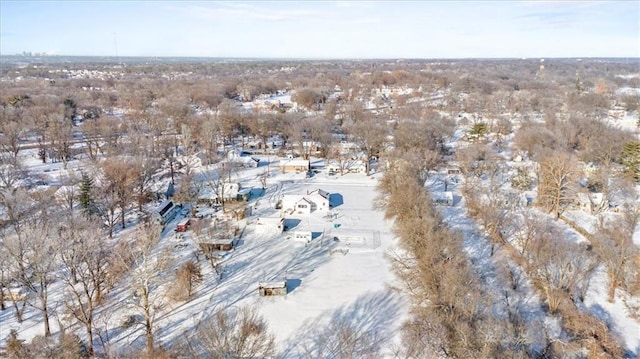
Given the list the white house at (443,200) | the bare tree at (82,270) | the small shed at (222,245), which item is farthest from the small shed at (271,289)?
the white house at (443,200)

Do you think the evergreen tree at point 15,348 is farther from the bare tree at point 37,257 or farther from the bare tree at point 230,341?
the bare tree at point 230,341

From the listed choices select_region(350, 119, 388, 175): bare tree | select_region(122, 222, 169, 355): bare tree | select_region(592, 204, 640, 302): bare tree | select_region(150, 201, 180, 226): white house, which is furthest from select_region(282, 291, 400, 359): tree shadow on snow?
select_region(350, 119, 388, 175): bare tree

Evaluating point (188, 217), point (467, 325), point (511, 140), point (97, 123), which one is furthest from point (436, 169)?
point (97, 123)

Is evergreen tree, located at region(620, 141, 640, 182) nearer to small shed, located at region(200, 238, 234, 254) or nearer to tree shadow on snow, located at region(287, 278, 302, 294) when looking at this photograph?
tree shadow on snow, located at region(287, 278, 302, 294)

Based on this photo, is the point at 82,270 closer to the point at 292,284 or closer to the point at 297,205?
the point at 292,284

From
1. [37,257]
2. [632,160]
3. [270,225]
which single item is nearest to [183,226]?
[270,225]

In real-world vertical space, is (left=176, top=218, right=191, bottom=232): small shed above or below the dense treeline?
below
